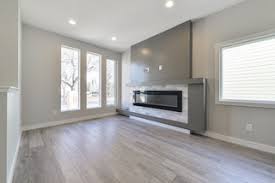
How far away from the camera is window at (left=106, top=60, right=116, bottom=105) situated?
19.5 ft

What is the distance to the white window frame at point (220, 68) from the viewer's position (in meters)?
2.50

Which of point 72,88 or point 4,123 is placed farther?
point 72,88

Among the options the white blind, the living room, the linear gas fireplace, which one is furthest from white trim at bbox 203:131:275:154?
the linear gas fireplace

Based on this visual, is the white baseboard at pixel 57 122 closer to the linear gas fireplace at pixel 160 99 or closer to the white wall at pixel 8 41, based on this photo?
the linear gas fireplace at pixel 160 99

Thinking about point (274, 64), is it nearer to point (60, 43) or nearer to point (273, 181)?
point (273, 181)

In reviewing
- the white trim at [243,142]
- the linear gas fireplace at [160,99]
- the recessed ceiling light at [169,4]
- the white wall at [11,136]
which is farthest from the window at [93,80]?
the white trim at [243,142]

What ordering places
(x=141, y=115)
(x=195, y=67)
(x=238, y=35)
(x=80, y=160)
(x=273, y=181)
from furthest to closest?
(x=141, y=115) → (x=195, y=67) → (x=238, y=35) → (x=80, y=160) → (x=273, y=181)

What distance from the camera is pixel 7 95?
4.85ft

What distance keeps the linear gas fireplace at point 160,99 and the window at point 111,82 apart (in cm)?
129

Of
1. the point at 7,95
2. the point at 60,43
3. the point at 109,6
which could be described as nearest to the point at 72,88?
the point at 60,43

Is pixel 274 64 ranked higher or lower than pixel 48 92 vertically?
higher

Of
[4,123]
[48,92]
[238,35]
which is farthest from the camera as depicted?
[48,92]

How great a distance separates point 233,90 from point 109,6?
10.5ft

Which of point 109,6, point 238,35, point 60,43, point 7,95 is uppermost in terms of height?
point 109,6
